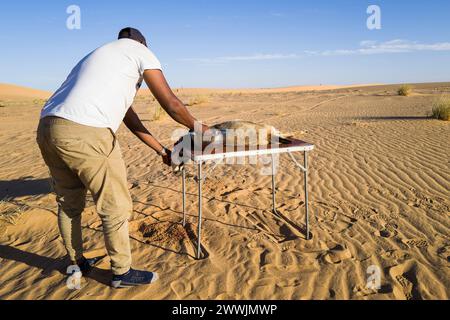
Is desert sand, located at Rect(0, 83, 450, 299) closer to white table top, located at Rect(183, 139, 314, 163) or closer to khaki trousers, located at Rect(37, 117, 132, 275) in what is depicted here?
khaki trousers, located at Rect(37, 117, 132, 275)

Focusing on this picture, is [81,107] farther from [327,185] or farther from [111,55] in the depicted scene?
[327,185]

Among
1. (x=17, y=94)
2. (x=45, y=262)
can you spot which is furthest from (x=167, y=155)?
(x=17, y=94)

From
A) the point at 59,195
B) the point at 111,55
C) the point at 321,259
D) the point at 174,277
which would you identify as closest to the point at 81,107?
the point at 111,55

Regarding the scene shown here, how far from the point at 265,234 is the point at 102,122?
2.23m

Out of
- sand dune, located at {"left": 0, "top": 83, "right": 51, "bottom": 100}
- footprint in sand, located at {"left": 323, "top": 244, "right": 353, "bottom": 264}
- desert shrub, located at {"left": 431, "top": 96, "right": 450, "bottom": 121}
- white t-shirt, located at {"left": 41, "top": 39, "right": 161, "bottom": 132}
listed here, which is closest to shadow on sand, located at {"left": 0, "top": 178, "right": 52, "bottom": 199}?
white t-shirt, located at {"left": 41, "top": 39, "right": 161, "bottom": 132}

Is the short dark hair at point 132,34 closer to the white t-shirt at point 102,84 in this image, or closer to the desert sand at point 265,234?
the white t-shirt at point 102,84

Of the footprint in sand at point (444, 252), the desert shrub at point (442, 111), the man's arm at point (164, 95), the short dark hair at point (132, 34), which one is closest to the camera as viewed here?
the man's arm at point (164, 95)

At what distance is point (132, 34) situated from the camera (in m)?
2.61

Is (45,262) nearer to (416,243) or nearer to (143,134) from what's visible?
(143,134)

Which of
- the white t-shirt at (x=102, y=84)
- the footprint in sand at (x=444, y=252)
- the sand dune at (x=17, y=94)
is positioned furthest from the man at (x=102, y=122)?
the sand dune at (x=17, y=94)

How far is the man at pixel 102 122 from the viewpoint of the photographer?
2332 mm

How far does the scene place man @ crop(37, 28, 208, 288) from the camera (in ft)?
7.65

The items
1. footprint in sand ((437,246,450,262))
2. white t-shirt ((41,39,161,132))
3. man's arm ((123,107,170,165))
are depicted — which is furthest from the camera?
footprint in sand ((437,246,450,262))

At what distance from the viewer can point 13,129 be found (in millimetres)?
12898
